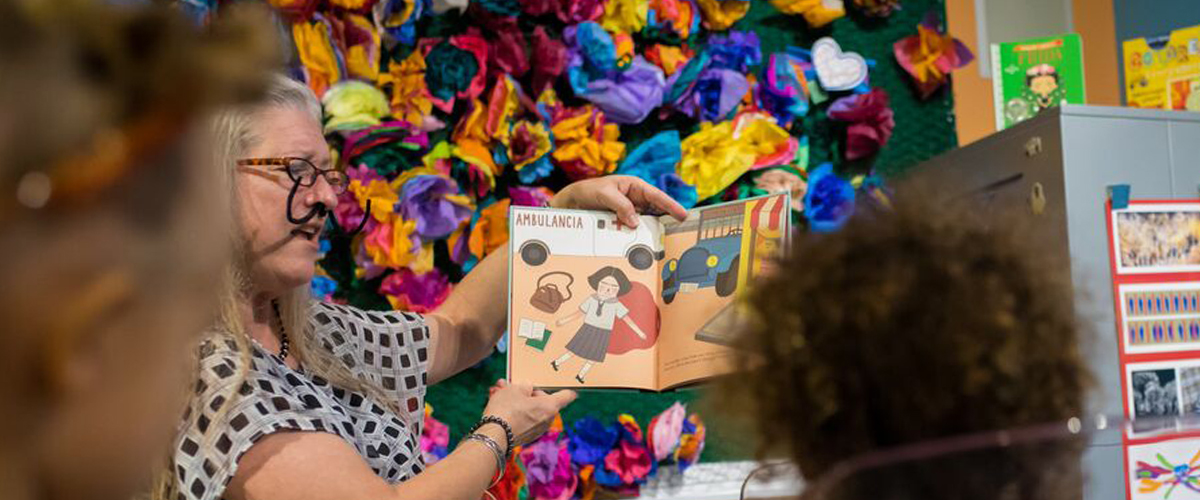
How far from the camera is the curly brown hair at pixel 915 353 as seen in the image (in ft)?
1.52

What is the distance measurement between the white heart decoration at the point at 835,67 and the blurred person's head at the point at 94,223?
204 cm

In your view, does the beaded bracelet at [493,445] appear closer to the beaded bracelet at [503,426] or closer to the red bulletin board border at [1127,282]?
the beaded bracelet at [503,426]

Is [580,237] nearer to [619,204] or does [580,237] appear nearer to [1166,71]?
[619,204]

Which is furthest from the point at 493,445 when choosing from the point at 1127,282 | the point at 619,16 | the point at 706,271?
the point at 619,16

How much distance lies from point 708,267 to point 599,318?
19 cm

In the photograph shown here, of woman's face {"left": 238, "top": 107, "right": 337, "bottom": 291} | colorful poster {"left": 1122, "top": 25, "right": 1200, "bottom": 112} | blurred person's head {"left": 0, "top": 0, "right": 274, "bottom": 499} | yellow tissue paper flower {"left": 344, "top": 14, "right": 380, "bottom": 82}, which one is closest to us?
blurred person's head {"left": 0, "top": 0, "right": 274, "bottom": 499}

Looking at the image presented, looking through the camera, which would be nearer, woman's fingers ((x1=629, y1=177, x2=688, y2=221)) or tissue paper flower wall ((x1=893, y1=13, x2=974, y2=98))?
woman's fingers ((x1=629, y1=177, x2=688, y2=221))

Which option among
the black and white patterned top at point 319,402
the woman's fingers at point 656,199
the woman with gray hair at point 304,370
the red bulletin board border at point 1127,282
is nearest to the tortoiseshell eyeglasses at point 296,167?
the woman with gray hair at point 304,370

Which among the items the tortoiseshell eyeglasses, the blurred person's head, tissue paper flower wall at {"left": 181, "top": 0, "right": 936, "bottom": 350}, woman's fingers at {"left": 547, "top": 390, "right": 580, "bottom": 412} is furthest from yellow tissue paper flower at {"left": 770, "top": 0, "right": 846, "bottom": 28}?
the blurred person's head

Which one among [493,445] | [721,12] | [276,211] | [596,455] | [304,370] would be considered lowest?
[596,455]

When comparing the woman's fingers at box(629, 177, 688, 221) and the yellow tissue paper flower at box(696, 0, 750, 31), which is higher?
the yellow tissue paper flower at box(696, 0, 750, 31)

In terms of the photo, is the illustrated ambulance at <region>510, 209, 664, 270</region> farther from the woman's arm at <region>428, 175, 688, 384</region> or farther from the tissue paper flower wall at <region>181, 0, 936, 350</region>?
the tissue paper flower wall at <region>181, 0, 936, 350</region>

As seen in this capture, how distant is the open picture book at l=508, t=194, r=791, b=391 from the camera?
1.51m

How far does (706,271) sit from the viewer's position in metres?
1.51
